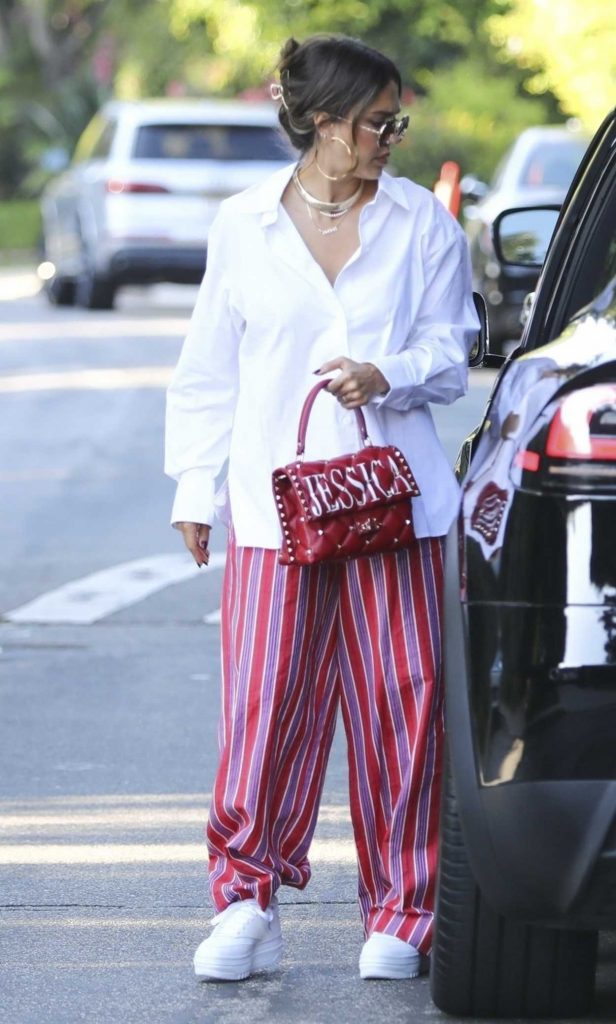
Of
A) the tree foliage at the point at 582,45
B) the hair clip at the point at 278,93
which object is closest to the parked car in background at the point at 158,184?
the tree foliage at the point at 582,45

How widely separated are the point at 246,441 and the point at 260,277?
301 millimetres

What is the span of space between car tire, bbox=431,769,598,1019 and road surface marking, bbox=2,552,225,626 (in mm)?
4321

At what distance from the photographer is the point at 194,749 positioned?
6.04 metres

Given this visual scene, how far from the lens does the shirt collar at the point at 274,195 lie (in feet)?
13.0

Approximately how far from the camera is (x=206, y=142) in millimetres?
20250

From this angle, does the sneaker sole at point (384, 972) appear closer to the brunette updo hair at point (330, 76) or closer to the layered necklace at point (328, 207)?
the layered necklace at point (328, 207)

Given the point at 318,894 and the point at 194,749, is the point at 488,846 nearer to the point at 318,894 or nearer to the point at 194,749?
the point at 318,894

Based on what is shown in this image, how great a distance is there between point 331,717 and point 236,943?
0.45 m

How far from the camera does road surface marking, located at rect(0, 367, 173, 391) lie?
15.4 meters

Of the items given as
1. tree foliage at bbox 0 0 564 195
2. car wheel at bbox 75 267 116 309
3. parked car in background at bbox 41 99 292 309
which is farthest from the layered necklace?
car wheel at bbox 75 267 116 309

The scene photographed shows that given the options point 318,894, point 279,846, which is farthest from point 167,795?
point 279,846

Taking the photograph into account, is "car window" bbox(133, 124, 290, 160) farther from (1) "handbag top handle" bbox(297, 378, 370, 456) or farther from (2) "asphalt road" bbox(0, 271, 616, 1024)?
(1) "handbag top handle" bbox(297, 378, 370, 456)

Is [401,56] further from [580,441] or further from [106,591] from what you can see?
[580,441]

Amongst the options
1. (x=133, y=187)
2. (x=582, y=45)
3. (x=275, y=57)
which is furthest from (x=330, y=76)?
(x=133, y=187)
